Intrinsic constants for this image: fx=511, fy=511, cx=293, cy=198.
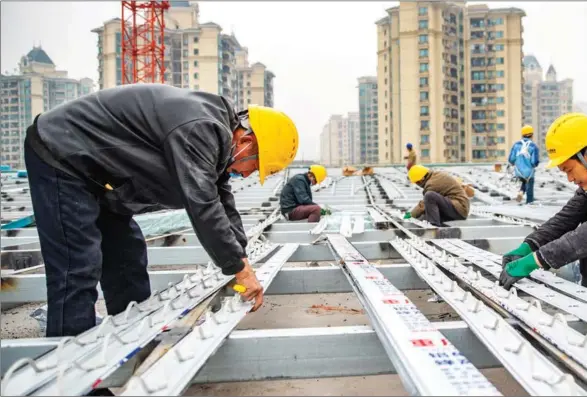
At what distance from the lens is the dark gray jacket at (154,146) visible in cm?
199

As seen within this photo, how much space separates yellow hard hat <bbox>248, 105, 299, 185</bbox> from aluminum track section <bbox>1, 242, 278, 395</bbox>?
2.47 feet

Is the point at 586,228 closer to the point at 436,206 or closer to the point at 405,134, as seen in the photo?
the point at 436,206

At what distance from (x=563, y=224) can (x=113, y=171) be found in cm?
262

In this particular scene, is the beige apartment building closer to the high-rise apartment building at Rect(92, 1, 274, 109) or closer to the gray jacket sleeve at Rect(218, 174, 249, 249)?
the high-rise apartment building at Rect(92, 1, 274, 109)

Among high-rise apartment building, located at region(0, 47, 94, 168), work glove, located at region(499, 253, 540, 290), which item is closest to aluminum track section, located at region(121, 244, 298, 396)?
work glove, located at region(499, 253, 540, 290)

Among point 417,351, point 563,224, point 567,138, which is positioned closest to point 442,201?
point 563,224

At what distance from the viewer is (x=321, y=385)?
2.37 meters

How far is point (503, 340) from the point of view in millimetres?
1739

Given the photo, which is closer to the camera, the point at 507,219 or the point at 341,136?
the point at 507,219

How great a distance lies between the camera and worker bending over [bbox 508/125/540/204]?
854cm

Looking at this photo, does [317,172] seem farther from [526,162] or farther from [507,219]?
[526,162]

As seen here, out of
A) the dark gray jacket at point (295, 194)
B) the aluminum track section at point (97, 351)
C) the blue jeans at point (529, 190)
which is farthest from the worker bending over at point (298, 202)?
the aluminum track section at point (97, 351)

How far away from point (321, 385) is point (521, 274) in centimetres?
121

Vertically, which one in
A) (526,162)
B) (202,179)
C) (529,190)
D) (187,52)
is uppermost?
(187,52)
